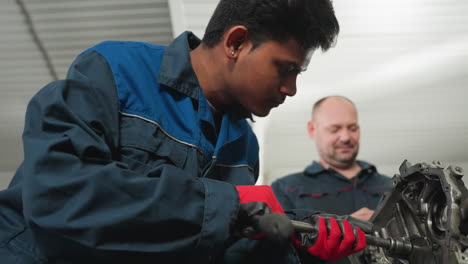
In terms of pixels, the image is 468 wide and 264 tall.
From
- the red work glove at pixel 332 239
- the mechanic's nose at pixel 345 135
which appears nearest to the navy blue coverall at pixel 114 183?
the red work glove at pixel 332 239

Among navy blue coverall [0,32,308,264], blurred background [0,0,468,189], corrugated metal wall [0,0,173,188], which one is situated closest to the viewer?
navy blue coverall [0,32,308,264]

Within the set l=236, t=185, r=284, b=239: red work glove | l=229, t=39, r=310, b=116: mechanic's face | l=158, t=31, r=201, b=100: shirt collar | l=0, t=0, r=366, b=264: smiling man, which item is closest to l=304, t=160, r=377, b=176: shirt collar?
l=0, t=0, r=366, b=264: smiling man

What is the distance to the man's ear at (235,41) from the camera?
1.31 metres

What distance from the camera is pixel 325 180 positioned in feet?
9.17

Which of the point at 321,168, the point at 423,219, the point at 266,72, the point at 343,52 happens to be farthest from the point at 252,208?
the point at 343,52

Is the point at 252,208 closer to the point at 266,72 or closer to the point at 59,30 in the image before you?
the point at 266,72

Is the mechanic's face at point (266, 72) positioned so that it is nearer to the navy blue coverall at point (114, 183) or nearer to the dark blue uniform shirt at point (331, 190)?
the navy blue coverall at point (114, 183)

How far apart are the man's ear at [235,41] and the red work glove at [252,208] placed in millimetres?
438

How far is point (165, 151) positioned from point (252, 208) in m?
0.29

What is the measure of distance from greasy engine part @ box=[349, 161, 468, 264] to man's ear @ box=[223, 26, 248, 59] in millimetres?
579

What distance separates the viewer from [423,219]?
1.27 metres

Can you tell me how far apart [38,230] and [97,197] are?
5.5 inches

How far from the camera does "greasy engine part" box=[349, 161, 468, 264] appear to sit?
1.10 m

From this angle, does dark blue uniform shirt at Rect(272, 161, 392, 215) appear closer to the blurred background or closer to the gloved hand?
the blurred background
